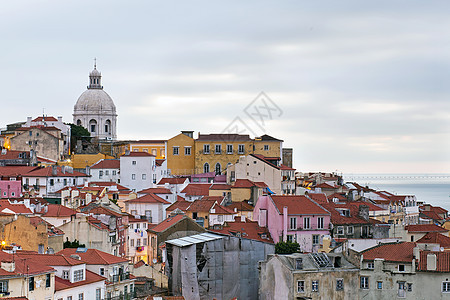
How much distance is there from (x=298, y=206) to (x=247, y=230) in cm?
423

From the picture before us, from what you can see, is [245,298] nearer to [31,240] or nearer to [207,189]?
[31,240]

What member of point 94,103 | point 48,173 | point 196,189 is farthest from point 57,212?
point 94,103

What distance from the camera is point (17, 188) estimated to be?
78688 mm

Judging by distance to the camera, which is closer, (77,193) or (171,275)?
(171,275)

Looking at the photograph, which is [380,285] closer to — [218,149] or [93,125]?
[218,149]

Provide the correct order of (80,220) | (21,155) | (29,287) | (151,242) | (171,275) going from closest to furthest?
(29,287) → (171,275) → (80,220) → (151,242) → (21,155)

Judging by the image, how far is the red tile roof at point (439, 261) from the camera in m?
42.9

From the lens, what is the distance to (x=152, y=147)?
106m

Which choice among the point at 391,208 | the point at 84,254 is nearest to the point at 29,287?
the point at 84,254

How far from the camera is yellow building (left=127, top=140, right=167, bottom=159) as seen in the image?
105 metres

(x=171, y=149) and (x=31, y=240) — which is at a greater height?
(x=171, y=149)

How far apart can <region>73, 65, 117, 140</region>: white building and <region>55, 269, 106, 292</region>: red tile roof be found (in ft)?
326

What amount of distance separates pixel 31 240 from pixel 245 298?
12.7 meters

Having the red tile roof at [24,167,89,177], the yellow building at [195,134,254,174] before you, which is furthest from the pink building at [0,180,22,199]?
the yellow building at [195,134,254,174]
